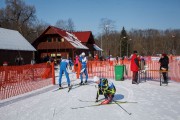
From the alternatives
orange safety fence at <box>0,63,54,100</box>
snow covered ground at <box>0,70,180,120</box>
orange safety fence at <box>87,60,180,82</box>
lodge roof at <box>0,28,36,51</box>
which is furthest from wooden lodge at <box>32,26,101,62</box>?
snow covered ground at <box>0,70,180,120</box>

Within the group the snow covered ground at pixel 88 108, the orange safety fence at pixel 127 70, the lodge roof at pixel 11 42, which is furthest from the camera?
the lodge roof at pixel 11 42

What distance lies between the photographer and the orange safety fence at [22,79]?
12031mm

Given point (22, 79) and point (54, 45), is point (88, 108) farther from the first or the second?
point (54, 45)

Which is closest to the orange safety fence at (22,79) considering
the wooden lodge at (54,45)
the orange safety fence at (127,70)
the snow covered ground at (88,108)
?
the snow covered ground at (88,108)

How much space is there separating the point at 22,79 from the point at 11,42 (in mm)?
23426

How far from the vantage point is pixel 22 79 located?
13.8 metres

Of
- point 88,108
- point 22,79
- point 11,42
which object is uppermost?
point 11,42

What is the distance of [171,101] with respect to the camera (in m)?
9.61

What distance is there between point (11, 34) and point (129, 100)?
106 feet

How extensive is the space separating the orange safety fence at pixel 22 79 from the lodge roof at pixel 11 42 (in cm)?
1736

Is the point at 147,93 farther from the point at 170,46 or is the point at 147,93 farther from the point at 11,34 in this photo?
the point at 170,46

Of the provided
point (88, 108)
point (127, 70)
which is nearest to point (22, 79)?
point (88, 108)

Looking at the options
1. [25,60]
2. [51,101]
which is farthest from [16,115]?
[25,60]

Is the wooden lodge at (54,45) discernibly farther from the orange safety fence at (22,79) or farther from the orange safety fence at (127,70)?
the orange safety fence at (22,79)
